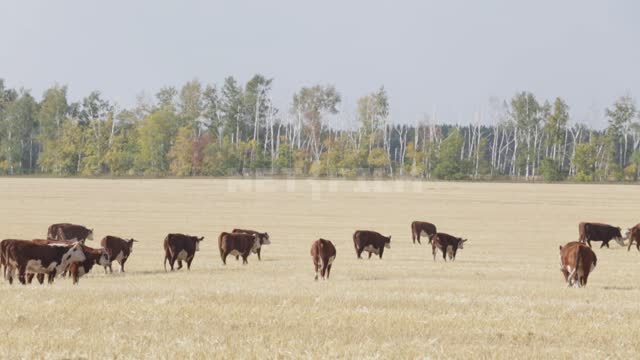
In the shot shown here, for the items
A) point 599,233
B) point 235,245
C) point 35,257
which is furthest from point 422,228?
point 35,257

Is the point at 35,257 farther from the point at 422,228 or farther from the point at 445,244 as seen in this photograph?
the point at 422,228

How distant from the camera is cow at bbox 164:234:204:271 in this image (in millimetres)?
25984

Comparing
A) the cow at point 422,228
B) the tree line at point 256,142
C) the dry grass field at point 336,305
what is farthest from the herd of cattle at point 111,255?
the tree line at point 256,142

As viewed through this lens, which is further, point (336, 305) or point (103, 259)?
point (103, 259)

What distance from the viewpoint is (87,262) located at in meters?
22.0

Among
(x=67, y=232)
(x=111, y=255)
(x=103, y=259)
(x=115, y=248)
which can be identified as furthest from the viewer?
(x=67, y=232)

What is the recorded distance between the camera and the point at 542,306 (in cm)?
1472

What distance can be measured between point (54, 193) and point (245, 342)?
233 feet

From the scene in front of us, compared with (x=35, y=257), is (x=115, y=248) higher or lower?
lower

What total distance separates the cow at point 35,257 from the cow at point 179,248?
5.51 m

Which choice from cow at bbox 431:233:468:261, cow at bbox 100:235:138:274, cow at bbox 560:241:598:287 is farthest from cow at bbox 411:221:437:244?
cow at bbox 560:241:598:287

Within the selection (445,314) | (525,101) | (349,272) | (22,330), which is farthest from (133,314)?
(525,101)

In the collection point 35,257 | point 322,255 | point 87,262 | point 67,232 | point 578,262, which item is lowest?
point 67,232

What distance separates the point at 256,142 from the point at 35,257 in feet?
348
